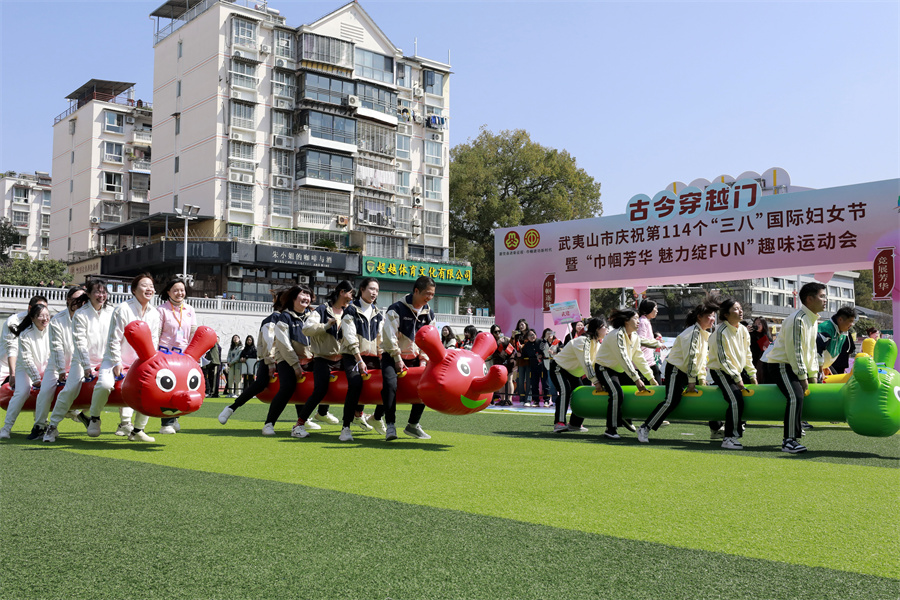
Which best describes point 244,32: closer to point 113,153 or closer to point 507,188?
point 113,153

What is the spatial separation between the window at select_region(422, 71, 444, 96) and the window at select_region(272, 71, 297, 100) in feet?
32.2

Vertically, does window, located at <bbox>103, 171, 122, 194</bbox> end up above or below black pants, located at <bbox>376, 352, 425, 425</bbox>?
above

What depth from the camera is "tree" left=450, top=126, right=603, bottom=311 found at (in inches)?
2019

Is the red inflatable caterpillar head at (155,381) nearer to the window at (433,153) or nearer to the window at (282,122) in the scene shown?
the window at (282,122)

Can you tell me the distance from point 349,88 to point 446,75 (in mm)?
8633

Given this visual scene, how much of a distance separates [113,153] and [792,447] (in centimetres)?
5484

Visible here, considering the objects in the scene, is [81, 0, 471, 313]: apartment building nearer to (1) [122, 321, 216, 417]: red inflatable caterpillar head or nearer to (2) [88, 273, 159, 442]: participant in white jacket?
(2) [88, 273, 159, 442]: participant in white jacket

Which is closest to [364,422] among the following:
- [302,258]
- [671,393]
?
[671,393]

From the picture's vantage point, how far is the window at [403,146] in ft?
168

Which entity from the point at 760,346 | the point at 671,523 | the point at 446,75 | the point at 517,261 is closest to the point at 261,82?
the point at 446,75

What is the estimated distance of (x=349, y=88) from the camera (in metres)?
48.3

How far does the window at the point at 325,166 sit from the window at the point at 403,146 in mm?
4085

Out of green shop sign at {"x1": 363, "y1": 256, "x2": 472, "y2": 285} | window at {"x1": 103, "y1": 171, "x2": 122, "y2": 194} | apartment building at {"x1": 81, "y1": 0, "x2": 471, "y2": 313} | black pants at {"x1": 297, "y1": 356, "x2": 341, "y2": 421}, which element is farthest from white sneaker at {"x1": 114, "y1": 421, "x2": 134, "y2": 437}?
window at {"x1": 103, "y1": 171, "x2": 122, "y2": 194}

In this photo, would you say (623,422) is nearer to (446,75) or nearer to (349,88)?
(349,88)
